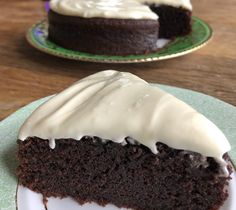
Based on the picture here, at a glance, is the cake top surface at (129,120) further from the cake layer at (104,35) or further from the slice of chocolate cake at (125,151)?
the cake layer at (104,35)

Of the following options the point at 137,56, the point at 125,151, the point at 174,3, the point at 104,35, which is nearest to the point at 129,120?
the point at 125,151

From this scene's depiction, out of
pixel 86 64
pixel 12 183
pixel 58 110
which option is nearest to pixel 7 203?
pixel 12 183

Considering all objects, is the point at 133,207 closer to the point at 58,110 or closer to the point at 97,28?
the point at 58,110

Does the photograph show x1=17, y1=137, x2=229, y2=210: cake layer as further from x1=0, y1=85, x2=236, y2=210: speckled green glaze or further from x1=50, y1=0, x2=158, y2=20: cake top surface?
x1=50, y1=0, x2=158, y2=20: cake top surface

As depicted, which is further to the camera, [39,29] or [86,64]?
[39,29]

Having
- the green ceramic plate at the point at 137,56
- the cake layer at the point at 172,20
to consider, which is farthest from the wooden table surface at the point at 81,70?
the cake layer at the point at 172,20

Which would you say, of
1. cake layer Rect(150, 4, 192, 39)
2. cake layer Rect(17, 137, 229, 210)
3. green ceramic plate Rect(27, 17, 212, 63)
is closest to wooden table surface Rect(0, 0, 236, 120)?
green ceramic plate Rect(27, 17, 212, 63)
